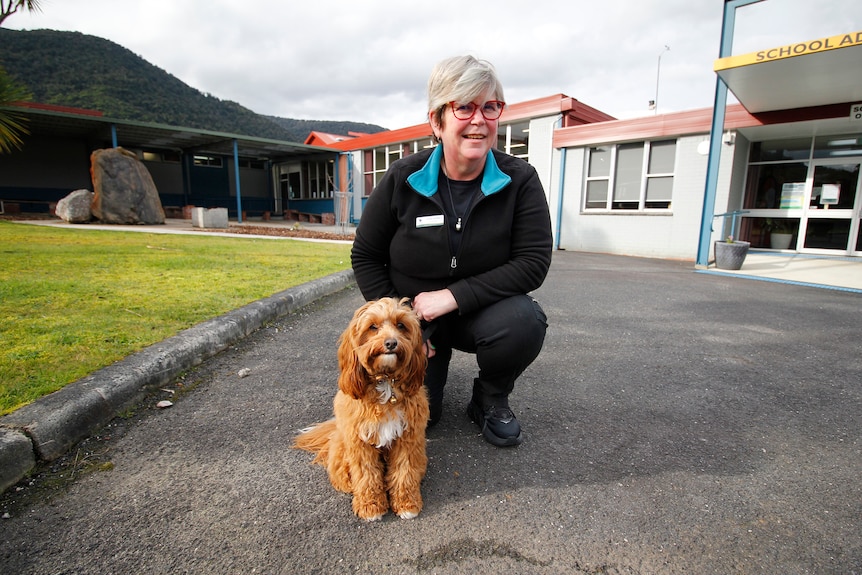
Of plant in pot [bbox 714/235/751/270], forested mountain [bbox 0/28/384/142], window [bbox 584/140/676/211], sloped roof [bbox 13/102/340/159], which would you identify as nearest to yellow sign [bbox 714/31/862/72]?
plant in pot [bbox 714/235/751/270]

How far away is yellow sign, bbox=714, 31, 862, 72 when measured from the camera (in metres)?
7.11

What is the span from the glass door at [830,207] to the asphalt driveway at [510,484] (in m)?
11.5

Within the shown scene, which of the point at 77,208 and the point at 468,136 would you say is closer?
the point at 468,136

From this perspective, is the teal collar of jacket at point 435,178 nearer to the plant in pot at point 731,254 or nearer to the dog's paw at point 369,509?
the dog's paw at point 369,509

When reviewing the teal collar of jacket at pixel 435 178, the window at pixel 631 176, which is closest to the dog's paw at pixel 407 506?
the teal collar of jacket at pixel 435 178

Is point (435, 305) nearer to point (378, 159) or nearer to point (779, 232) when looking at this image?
point (779, 232)

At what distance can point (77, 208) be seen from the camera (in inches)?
639

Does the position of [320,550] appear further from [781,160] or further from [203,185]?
[203,185]

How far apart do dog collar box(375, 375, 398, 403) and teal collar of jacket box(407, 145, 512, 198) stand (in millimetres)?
1056

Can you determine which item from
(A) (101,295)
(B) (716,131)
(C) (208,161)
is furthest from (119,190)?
(B) (716,131)

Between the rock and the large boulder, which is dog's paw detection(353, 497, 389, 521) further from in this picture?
the rock

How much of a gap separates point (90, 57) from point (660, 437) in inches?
2943

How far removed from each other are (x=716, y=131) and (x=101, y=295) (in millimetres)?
11463

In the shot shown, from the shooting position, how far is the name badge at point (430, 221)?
249 cm
